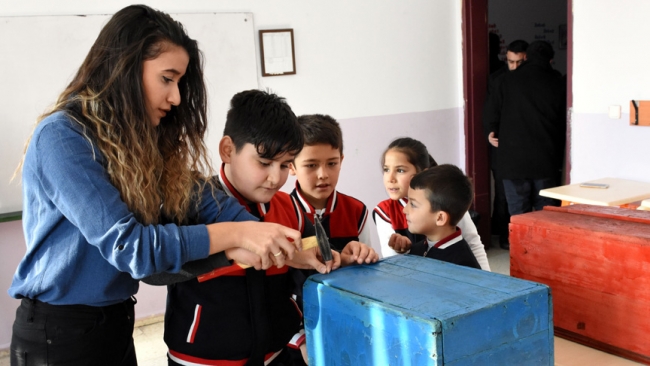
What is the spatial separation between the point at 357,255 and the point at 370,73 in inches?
137

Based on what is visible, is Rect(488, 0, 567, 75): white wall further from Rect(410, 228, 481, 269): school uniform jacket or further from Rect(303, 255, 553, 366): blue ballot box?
Rect(303, 255, 553, 366): blue ballot box

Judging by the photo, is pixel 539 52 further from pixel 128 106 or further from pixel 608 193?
pixel 128 106

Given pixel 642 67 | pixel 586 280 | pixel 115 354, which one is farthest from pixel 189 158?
pixel 642 67

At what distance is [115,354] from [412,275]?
68cm

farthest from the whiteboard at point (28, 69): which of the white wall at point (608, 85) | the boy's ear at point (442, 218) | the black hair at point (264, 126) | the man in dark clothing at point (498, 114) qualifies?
the white wall at point (608, 85)

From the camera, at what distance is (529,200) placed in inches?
195

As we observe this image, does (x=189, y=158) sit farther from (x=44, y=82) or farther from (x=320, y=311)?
(x=44, y=82)

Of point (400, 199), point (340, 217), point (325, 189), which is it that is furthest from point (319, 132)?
point (400, 199)

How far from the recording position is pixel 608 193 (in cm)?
355

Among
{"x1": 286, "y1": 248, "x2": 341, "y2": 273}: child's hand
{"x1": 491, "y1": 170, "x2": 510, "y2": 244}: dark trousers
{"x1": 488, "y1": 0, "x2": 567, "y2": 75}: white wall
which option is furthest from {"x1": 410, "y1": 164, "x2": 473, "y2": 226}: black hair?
{"x1": 488, "y1": 0, "x2": 567, "y2": 75}: white wall

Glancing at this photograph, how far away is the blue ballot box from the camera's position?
104cm

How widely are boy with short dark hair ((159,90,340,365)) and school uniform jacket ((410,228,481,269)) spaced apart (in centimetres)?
52

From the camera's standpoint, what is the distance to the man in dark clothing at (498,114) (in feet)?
15.8

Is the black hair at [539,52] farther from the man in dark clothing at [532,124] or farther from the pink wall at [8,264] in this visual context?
the pink wall at [8,264]
